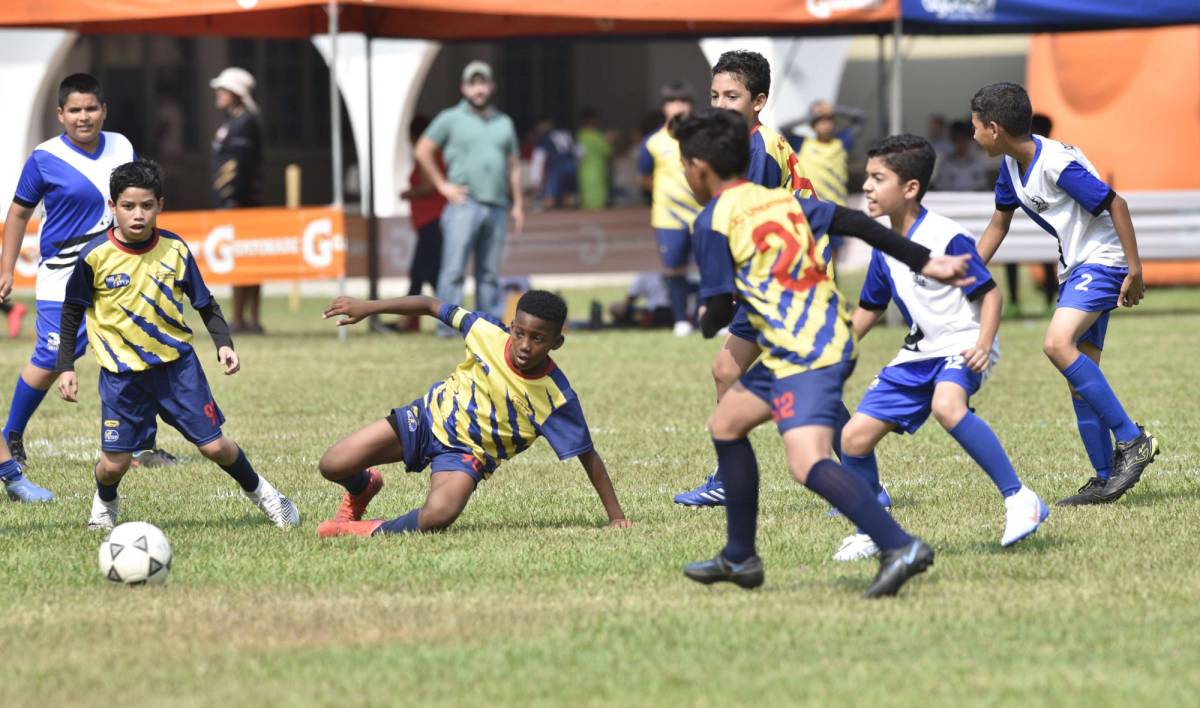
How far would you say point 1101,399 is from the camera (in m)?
7.75

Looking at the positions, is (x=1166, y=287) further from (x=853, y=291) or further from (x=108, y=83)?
(x=108, y=83)

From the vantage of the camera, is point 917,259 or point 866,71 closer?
point 917,259

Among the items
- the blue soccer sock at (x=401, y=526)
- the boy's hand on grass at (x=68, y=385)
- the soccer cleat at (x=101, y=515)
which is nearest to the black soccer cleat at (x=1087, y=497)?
the blue soccer sock at (x=401, y=526)

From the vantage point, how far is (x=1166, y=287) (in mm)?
20906

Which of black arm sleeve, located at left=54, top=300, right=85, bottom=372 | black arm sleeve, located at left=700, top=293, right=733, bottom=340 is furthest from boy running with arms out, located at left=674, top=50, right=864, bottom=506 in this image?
black arm sleeve, located at left=54, top=300, right=85, bottom=372

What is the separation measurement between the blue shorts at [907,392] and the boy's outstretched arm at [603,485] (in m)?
1.04

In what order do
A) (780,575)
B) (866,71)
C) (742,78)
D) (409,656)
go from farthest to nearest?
(866,71) < (742,78) < (780,575) < (409,656)

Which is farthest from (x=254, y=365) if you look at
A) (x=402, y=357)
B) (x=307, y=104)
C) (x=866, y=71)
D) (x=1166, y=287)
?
(x=307, y=104)

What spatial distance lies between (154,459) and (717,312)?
4.77m

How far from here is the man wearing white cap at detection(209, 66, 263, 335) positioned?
16422 millimetres

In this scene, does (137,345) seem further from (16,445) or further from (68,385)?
(16,445)

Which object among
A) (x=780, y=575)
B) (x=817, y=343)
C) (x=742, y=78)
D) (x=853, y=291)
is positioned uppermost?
(x=742, y=78)

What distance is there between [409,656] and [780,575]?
1.61 metres

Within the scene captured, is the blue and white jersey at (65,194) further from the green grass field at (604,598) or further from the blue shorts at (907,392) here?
the blue shorts at (907,392)
